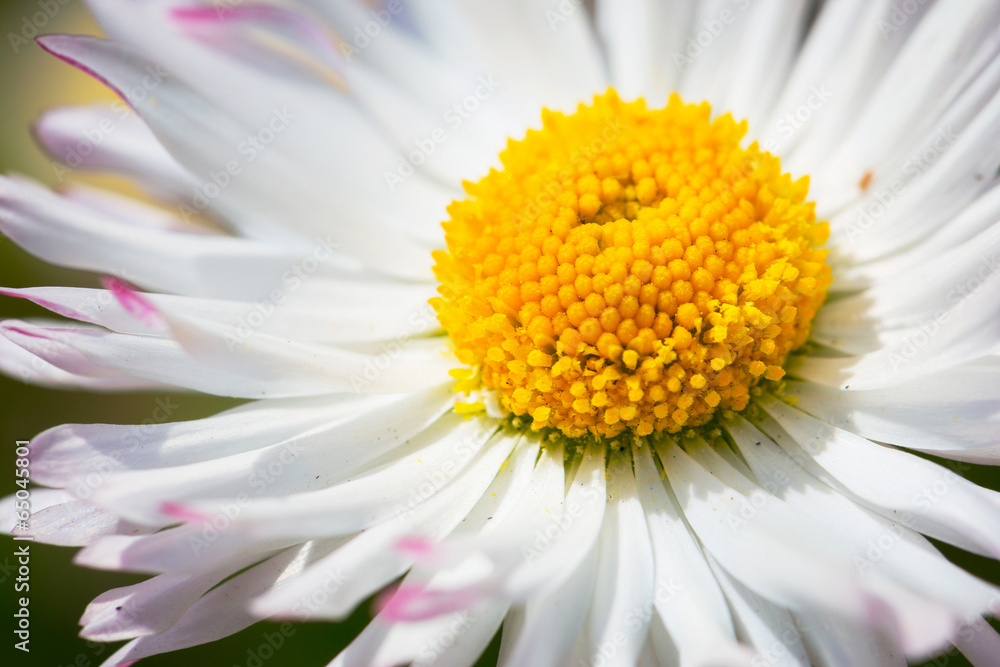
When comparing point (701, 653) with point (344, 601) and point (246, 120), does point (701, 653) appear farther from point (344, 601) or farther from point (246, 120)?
point (246, 120)

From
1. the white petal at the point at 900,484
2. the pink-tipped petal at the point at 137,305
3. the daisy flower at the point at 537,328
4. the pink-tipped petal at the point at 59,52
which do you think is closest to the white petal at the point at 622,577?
the daisy flower at the point at 537,328

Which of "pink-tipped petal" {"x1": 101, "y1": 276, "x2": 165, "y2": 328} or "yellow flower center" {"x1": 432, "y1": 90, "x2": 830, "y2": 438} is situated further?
"yellow flower center" {"x1": 432, "y1": 90, "x2": 830, "y2": 438}

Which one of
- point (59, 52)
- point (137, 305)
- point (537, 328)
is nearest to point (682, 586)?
point (537, 328)

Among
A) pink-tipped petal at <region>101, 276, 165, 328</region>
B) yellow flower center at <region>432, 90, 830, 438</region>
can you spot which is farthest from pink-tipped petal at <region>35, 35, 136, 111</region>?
yellow flower center at <region>432, 90, 830, 438</region>

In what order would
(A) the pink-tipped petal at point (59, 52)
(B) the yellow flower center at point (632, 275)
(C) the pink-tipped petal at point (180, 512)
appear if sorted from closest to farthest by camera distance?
(C) the pink-tipped petal at point (180, 512), (B) the yellow flower center at point (632, 275), (A) the pink-tipped petal at point (59, 52)

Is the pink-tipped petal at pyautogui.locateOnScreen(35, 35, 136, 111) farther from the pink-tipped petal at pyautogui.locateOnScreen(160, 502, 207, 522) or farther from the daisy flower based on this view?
the pink-tipped petal at pyautogui.locateOnScreen(160, 502, 207, 522)

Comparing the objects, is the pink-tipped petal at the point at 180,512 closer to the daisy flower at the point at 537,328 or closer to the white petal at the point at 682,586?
the daisy flower at the point at 537,328

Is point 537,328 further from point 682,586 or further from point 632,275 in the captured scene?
point 682,586
